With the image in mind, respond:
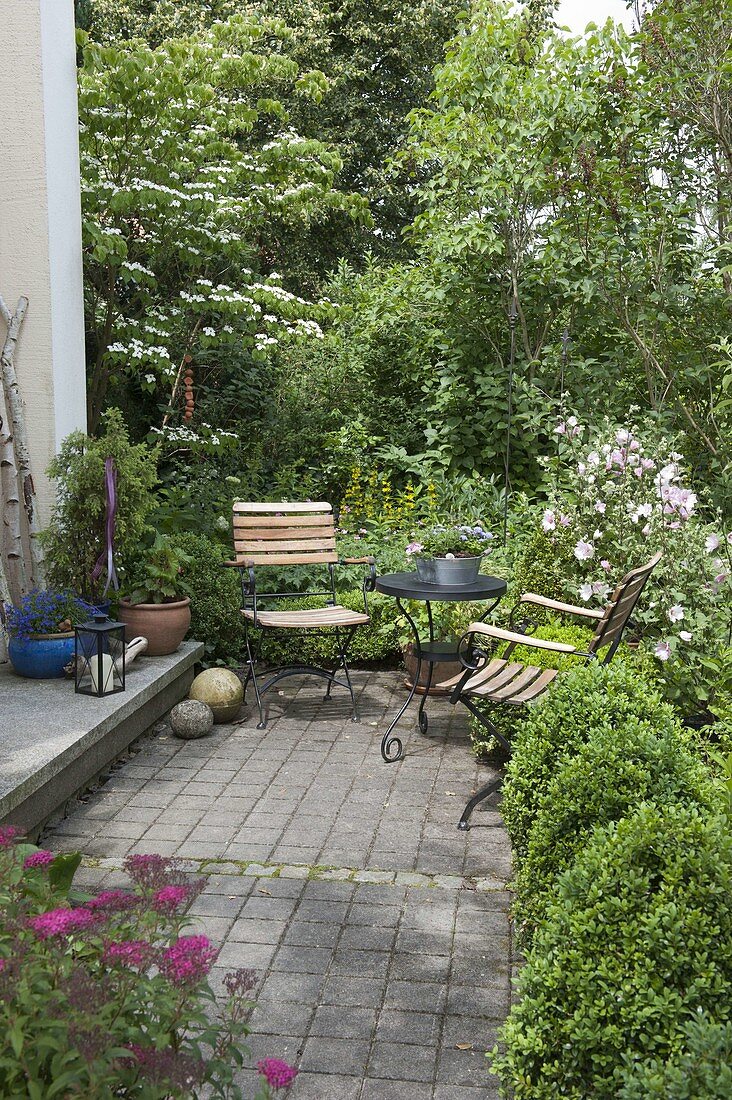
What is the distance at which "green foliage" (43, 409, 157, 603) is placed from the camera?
516 centimetres

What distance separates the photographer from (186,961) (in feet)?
5.27

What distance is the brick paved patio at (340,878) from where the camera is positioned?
8.64ft

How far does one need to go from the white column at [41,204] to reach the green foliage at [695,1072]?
4.47 meters

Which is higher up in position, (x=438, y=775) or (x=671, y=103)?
(x=671, y=103)

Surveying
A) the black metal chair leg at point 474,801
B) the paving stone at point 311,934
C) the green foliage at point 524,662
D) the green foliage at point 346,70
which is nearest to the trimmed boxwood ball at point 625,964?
the paving stone at point 311,934

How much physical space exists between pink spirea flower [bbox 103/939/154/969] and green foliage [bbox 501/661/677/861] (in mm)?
1495

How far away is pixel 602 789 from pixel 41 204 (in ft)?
13.9

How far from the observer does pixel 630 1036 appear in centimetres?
185

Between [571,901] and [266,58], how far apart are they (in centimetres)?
667

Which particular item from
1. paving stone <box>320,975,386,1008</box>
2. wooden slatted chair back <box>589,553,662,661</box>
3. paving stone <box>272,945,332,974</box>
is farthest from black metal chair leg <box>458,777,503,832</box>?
paving stone <box>320,975,386,1008</box>

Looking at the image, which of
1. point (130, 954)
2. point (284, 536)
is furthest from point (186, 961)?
point (284, 536)

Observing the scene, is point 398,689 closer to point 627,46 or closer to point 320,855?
point 320,855

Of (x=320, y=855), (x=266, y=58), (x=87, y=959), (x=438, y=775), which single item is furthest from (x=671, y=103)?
(x=87, y=959)

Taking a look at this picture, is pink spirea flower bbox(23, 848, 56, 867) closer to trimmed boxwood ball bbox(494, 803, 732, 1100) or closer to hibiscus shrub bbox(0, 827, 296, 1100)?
hibiscus shrub bbox(0, 827, 296, 1100)
